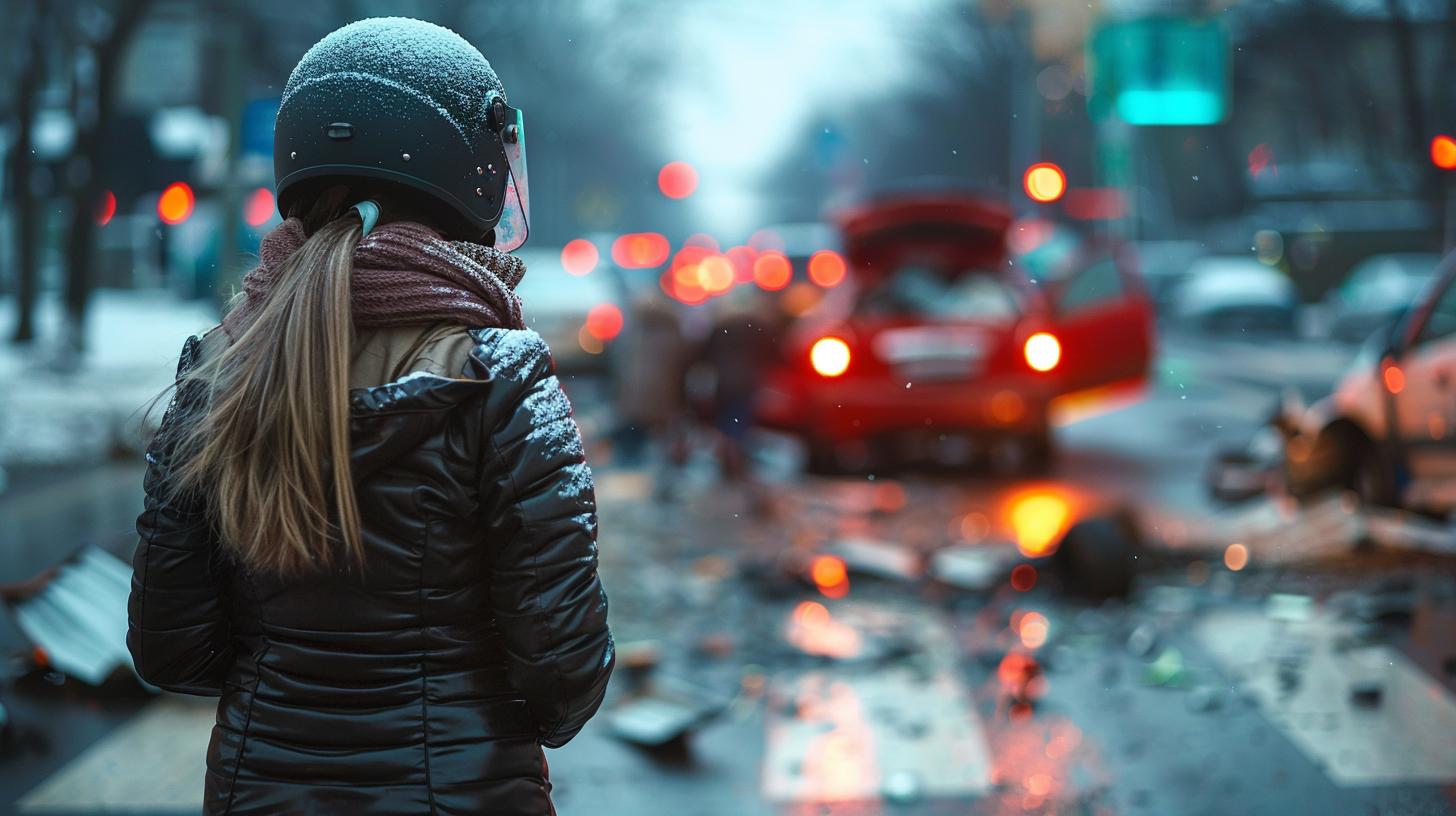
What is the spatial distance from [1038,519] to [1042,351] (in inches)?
82.8

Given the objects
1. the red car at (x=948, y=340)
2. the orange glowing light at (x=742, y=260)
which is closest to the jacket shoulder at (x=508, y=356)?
the red car at (x=948, y=340)

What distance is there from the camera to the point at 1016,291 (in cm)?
1095

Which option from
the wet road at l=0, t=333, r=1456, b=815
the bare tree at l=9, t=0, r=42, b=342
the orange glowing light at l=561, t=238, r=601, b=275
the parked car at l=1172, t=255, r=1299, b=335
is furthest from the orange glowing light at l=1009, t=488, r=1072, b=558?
the parked car at l=1172, t=255, r=1299, b=335

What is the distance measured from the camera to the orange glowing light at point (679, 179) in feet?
32.5

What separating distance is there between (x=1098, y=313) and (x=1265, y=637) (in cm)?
544

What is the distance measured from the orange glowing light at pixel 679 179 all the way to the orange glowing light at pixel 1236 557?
4243 mm

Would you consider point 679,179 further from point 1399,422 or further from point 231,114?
point 1399,422

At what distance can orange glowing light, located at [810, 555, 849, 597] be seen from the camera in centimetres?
713

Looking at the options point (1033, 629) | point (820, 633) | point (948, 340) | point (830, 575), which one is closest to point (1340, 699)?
point (1033, 629)

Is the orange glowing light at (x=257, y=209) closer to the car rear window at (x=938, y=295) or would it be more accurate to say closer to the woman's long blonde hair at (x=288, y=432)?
the car rear window at (x=938, y=295)

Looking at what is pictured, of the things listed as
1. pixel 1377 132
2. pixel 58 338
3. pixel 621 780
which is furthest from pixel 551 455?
pixel 1377 132

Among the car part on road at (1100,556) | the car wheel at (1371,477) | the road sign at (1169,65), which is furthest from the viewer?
the road sign at (1169,65)

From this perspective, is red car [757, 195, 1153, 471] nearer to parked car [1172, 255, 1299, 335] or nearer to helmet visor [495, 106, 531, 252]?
helmet visor [495, 106, 531, 252]

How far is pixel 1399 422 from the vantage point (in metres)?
7.52
